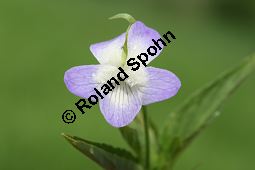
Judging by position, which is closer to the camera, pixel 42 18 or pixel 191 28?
pixel 42 18

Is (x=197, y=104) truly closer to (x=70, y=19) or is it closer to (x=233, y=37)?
(x=70, y=19)

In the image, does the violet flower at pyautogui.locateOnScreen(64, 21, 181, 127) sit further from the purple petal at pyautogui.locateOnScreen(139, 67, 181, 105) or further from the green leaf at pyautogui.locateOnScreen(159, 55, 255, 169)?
the green leaf at pyautogui.locateOnScreen(159, 55, 255, 169)

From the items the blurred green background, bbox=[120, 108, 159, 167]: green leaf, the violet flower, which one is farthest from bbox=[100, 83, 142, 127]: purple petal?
the blurred green background

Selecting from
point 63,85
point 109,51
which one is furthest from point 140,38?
point 63,85

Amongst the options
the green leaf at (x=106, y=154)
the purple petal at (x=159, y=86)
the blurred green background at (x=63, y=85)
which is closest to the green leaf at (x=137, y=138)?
the green leaf at (x=106, y=154)

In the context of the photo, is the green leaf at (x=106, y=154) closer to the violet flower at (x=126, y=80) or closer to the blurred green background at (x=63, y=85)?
the violet flower at (x=126, y=80)

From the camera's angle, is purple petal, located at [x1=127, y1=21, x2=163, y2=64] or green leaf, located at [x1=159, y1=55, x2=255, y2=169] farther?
green leaf, located at [x1=159, y1=55, x2=255, y2=169]

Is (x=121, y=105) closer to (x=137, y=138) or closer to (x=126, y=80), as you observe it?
(x=126, y=80)

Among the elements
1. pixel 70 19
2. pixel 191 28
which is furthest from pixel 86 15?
pixel 191 28
